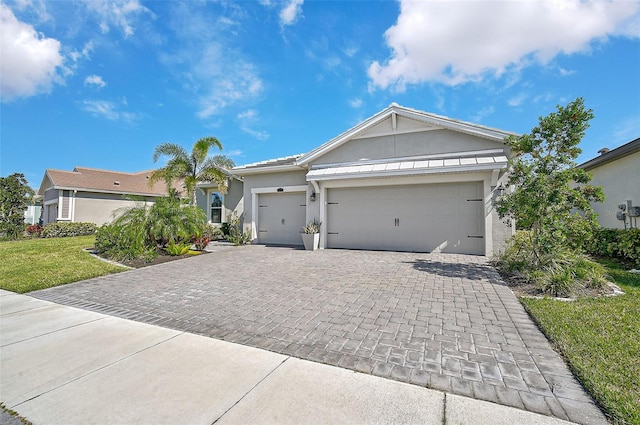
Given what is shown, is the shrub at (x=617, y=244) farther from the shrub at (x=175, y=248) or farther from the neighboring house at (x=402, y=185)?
the shrub at (x=175, y=248)

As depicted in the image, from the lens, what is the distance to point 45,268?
8.25 metres

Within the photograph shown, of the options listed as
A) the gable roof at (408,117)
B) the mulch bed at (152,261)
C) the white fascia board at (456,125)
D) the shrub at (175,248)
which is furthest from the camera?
the shrub at (175,248)

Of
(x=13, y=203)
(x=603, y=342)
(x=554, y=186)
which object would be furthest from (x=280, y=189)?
(x=13, y=203)

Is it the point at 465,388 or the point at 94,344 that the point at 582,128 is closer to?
the point at 465,388

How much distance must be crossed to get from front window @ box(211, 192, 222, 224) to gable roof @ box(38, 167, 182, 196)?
5.47 metres

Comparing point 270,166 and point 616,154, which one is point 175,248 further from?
point 616,154

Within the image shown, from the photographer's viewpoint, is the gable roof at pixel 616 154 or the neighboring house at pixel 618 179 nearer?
the gable roof at pixel 616 154

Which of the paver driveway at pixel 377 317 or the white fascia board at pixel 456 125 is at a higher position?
the white fascia board at pixel 456 125

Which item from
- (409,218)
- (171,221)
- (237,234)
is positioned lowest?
(237,234)

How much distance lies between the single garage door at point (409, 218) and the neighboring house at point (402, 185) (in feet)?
0.11

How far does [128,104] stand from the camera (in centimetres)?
1627

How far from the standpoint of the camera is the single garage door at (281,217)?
13.5 m

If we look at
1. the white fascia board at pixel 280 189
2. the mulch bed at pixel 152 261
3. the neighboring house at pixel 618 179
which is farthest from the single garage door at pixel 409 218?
the mulch bed at pixel 152 261

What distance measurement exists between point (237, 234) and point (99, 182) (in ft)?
55.5
